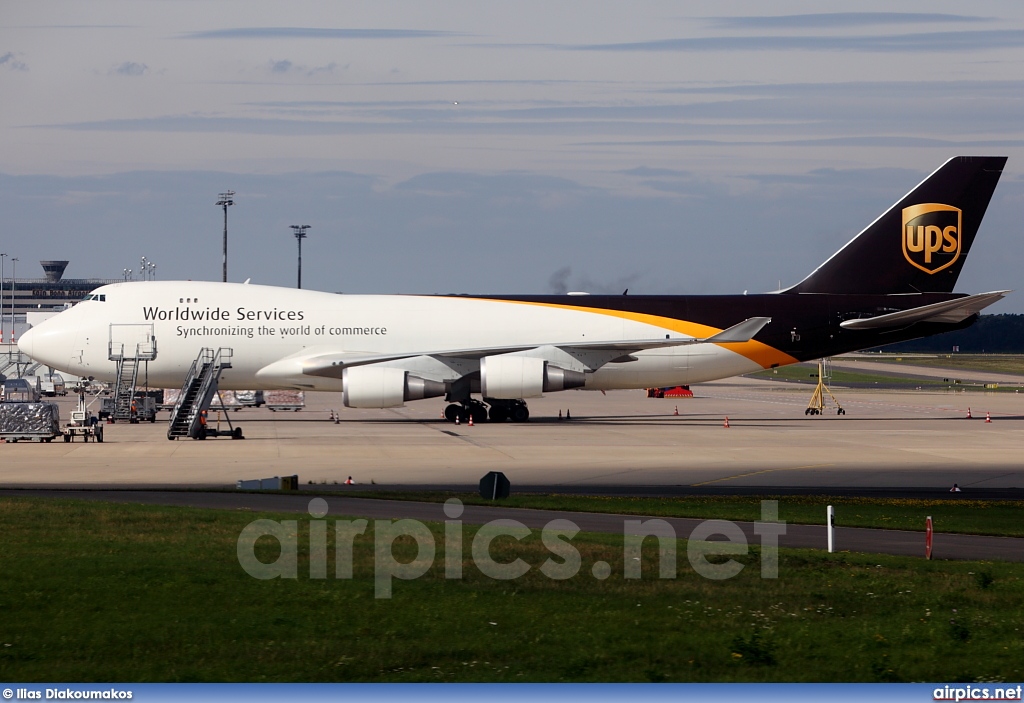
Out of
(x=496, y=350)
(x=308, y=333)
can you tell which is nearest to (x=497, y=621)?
(x=496, y=350)

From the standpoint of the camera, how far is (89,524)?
60.3 ft

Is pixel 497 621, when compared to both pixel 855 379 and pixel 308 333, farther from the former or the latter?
pixel 855 379

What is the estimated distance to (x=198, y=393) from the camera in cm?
4341

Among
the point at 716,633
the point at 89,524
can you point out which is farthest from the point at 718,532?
the point at 89,524

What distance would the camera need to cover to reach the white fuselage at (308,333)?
46.6m

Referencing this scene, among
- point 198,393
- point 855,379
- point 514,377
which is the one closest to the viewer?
point 198,393

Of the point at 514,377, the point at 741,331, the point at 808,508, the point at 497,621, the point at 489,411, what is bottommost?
the point at 497,621

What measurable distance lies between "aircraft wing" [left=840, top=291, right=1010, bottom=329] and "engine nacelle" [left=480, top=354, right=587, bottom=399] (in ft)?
43.0

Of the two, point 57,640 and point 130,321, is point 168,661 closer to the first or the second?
point 57,640

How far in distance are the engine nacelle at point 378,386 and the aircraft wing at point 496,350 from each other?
69cm

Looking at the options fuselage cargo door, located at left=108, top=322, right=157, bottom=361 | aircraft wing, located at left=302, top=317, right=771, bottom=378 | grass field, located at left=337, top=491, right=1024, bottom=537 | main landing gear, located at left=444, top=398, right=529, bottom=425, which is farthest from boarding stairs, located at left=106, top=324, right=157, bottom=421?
grass field, located at left=337, top=491, right=1024, bottom=537

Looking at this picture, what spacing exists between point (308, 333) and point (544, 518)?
28.1 meters

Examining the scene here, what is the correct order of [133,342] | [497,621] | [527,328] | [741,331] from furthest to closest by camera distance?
[527,328], [741,331], [133,342], [497,621]

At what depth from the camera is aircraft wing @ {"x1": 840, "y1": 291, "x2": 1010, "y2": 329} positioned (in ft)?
152
